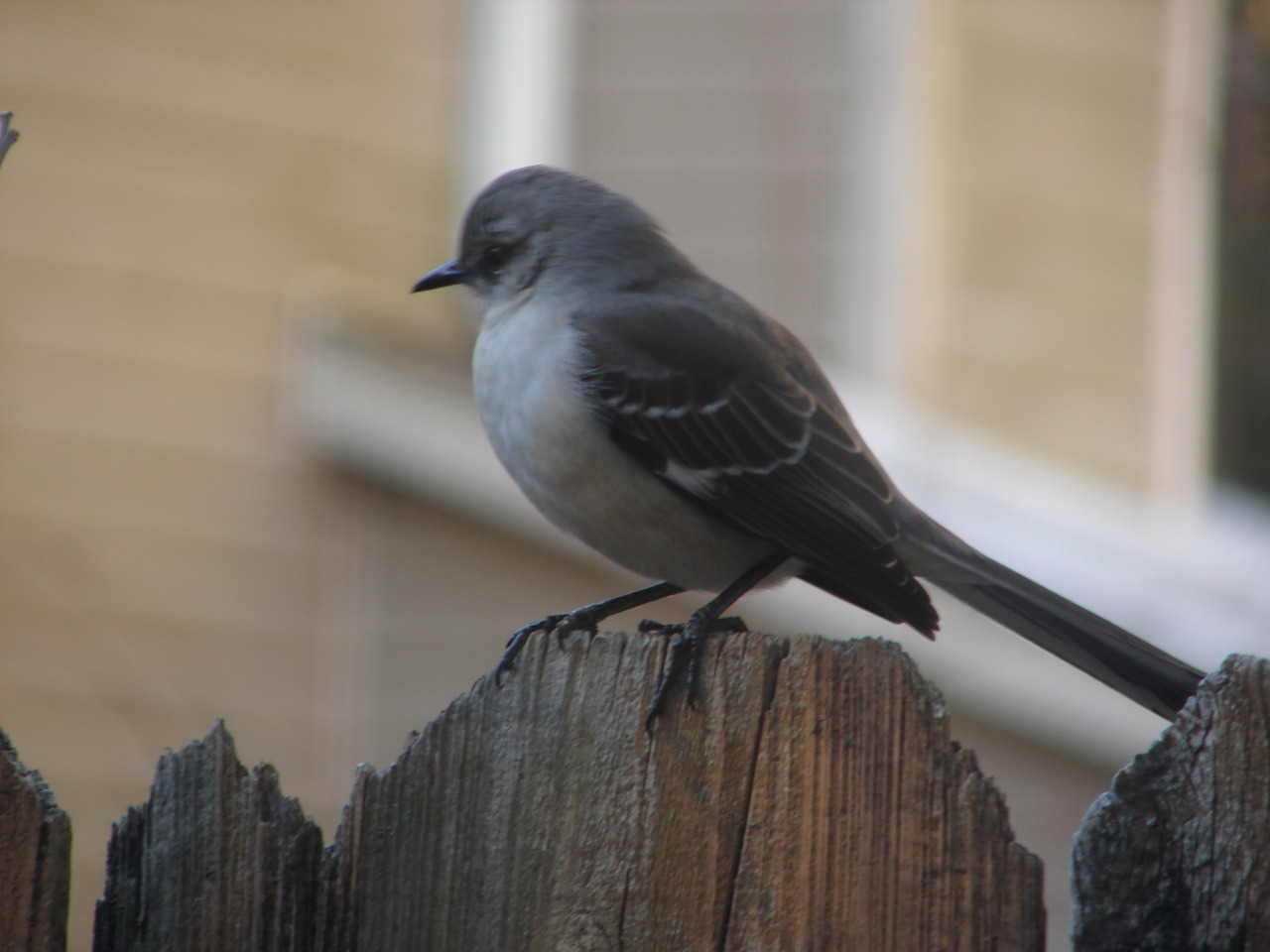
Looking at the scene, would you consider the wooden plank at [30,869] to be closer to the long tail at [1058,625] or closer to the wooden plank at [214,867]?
the wooden plank at [214,867]

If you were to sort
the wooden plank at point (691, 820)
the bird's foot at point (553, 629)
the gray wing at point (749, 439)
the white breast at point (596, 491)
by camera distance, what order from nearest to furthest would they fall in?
1. the wooden plank at point (691, 820)
2. the bird's foot at point (553, 629)
3. the gray wing at point (749, 439)
4. the white breast at point (596, 491)

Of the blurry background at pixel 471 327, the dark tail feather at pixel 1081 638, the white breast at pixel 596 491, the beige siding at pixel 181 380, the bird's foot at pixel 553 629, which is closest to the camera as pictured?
the bird's foot at pixel 553 629

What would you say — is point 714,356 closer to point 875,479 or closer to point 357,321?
point 875,479

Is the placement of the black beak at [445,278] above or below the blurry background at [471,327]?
below

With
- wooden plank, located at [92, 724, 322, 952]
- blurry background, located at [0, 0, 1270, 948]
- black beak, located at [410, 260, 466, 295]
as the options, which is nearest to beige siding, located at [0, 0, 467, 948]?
blurry background, located at [0, 0, 1270, 948]

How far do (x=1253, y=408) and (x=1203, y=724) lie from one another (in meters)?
5.90

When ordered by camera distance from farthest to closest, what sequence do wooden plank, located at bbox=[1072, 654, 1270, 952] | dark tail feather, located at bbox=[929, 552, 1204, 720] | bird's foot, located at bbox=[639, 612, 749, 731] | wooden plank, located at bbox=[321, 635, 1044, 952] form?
1. dark tail feather, located at bbox=[929, 552, 1204, 720]
2. bird's foot, located at bbox=[639, 612, 749, 731]
3. wooden plank, located at bbox=[321, 635, 1044, 952]
4. wooden plank, located at bbox=[1072, 654, 1270, 952]

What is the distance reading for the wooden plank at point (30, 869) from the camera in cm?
167

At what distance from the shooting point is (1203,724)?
5.06ft

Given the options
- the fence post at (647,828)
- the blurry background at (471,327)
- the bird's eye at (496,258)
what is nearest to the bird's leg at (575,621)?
the fence post at (647,828)

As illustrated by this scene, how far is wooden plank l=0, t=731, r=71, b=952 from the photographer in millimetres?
1672


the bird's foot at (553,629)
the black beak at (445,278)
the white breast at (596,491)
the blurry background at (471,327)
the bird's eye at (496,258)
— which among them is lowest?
the bird's foot at (553,629)

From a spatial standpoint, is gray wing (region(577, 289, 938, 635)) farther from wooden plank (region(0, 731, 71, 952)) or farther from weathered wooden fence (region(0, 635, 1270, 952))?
wooden plank (region(0, 731, 71, 952))

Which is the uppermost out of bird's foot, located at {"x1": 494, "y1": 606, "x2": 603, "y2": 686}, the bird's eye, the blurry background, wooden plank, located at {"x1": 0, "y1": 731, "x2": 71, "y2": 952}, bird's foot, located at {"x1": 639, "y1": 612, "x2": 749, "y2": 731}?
the blurry background
